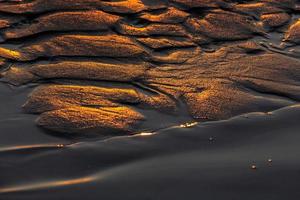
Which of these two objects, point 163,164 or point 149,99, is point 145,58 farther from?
point 163,164

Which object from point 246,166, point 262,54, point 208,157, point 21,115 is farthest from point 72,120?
point 262,54

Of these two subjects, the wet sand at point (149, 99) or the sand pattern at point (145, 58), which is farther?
the sand pattern at point (145, 58)

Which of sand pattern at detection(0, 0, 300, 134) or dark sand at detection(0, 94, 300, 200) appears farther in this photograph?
sand pattern at detection(0, 0, 300, 134)

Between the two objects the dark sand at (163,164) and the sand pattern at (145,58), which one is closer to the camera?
the dark sand at (163,164)

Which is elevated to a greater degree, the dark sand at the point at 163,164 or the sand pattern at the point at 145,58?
the sand pattern at the point at 145,58

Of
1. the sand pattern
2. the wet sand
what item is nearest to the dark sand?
the wet sand

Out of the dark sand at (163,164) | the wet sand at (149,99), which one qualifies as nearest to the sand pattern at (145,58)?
the wet sand at (149,99)

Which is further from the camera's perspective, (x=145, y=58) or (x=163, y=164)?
(x=145, y=58)

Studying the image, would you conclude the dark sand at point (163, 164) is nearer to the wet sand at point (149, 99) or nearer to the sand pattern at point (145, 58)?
the wet sand at point (149, 99)

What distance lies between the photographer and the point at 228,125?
9.36ft

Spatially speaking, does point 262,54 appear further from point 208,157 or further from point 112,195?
point 112,195

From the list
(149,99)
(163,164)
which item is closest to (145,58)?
(149,99)

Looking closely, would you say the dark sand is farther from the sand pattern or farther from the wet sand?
the sand pattern

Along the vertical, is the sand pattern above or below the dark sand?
above
